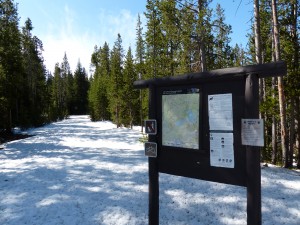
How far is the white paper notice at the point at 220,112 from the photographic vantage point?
3.86 metres

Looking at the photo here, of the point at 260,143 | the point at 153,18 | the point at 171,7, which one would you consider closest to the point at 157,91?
the point at 260,143

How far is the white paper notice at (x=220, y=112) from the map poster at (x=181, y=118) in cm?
24

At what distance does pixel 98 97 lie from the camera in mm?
54594

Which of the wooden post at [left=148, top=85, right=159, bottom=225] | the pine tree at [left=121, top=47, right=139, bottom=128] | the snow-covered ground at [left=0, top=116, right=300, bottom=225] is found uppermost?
the pine tree at [left=121, top=47, right=139, bottom=128]

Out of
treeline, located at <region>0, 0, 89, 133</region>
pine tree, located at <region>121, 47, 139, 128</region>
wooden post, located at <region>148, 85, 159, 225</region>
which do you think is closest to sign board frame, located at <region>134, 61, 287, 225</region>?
wooden post, located at <region>148, 85, 159, 225</region>

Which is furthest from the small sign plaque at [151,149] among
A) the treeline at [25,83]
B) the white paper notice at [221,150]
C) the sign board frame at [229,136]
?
the treeline at [25,83]

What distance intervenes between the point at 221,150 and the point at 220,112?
21.5 inches

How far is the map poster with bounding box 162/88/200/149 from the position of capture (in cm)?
425

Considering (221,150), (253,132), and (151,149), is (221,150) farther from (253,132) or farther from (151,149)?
(151,149)

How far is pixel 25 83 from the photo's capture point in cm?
3098

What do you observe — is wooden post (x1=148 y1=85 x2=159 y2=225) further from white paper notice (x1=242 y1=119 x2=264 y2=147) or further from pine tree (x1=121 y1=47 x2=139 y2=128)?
pine tree (x1=121 y1=47 x2=139 y2=128)

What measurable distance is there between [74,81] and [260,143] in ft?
282

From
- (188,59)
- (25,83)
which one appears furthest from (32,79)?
(188,59)

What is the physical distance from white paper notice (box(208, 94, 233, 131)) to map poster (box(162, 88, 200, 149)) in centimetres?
24
